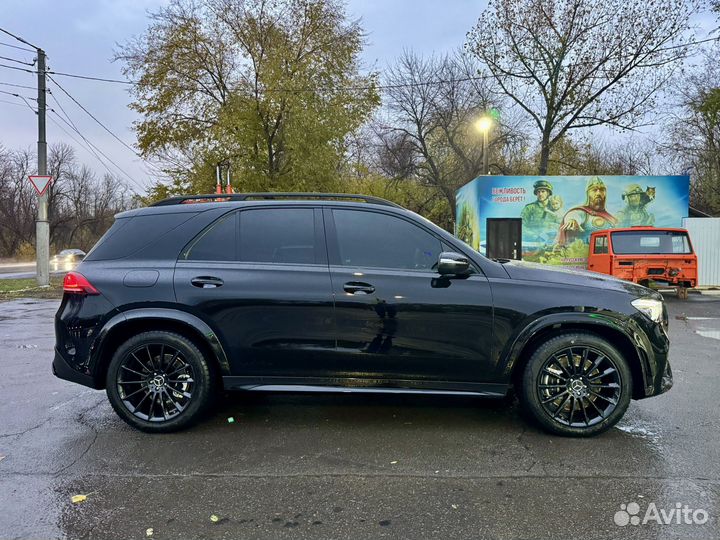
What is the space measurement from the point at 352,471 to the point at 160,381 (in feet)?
5.64

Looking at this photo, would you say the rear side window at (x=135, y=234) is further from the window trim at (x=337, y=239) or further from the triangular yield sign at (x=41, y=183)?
the triangular yield sign at (x=41, y=183)

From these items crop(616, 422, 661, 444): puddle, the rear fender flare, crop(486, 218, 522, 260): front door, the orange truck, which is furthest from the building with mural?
the rear fender flare

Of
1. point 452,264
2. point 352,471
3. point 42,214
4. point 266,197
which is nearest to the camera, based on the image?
point 352,471

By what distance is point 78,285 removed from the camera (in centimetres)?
381

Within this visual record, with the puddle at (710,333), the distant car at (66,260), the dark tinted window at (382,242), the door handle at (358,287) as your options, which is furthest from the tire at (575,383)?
the distant car at (66,260)

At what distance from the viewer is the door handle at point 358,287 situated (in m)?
3.64

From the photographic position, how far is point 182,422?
148 inches

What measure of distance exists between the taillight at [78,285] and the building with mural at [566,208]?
13769mm

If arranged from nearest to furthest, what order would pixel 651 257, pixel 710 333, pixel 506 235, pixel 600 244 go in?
pixel 710 333, pixel 651 257, pixel 600 244, pixel 506 235

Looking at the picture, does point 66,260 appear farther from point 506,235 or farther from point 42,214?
point 506,235

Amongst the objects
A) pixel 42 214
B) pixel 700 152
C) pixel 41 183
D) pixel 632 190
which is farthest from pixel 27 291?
pixel 700 152

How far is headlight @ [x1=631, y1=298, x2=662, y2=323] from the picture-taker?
3.64 meters

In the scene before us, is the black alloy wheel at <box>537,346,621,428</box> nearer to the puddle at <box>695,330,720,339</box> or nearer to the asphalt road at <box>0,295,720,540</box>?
the asphalt road at <box>0,295,720,540</box>

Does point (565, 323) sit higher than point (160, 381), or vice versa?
point (565, 323)
